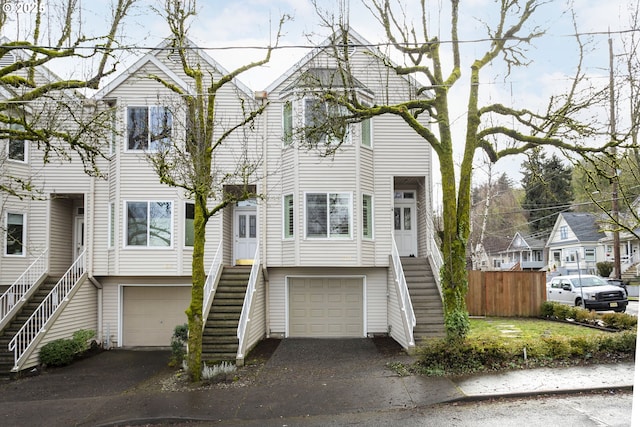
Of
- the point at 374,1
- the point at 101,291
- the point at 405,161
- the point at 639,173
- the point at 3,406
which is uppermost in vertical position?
the point at 374,1

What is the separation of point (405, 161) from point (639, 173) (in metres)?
6.48

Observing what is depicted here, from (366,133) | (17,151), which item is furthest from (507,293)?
(17,151)

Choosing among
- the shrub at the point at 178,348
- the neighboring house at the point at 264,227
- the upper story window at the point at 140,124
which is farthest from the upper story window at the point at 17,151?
the shrub at the point at 178,348

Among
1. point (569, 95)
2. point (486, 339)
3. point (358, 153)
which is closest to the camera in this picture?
point (486, 339)

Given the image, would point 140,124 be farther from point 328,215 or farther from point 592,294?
point 592,294

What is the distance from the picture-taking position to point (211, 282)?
12.8 metres

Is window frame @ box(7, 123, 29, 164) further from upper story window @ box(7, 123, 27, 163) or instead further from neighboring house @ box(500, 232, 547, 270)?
neighboring house @ box(500, 232, 547, 270)

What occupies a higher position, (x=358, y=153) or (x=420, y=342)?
(x=358, y=153)

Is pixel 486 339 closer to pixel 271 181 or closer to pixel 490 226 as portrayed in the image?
pixel 271 181

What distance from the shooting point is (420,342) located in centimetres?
1091

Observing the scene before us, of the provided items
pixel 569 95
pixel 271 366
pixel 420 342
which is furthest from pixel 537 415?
pixel 569 95

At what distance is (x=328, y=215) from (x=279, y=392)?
6610 millimetres

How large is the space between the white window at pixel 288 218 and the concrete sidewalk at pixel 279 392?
14.6ft

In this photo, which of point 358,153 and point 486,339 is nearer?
point 486,339
